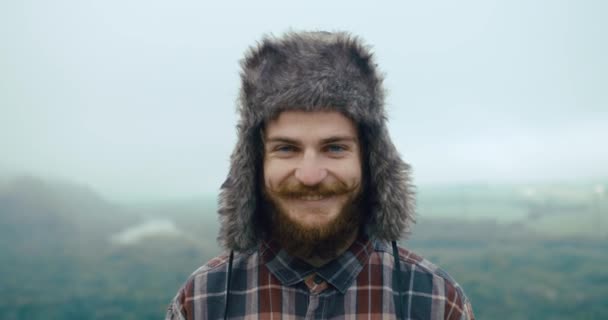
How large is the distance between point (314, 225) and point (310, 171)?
0.23 m

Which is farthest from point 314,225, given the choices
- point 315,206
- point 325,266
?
point 325,266

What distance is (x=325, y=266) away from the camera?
2.33 metres

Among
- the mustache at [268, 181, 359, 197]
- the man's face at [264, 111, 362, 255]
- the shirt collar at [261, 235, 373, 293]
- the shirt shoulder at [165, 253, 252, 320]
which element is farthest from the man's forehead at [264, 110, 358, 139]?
the shirt shoulder at [165, 253, 252, 320]

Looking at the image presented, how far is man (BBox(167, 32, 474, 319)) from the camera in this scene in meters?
2.24

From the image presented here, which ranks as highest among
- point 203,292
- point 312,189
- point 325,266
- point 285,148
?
point 285,148

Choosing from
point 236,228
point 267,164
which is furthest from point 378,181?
point 236,228

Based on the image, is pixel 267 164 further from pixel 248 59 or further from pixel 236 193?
pixel 248 59

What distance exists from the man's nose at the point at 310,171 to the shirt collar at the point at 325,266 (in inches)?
14.6

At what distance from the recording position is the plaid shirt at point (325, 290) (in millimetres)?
2260

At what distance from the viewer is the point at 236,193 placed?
2.46 metres

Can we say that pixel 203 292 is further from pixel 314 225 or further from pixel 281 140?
pixel 281 140

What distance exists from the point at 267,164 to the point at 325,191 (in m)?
0.27

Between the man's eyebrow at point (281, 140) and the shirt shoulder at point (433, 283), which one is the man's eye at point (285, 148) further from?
the shirt shoulder at point (433, 283)

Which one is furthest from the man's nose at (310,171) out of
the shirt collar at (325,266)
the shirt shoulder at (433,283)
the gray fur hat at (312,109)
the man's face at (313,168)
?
the shirt shoulder at (433,283)
